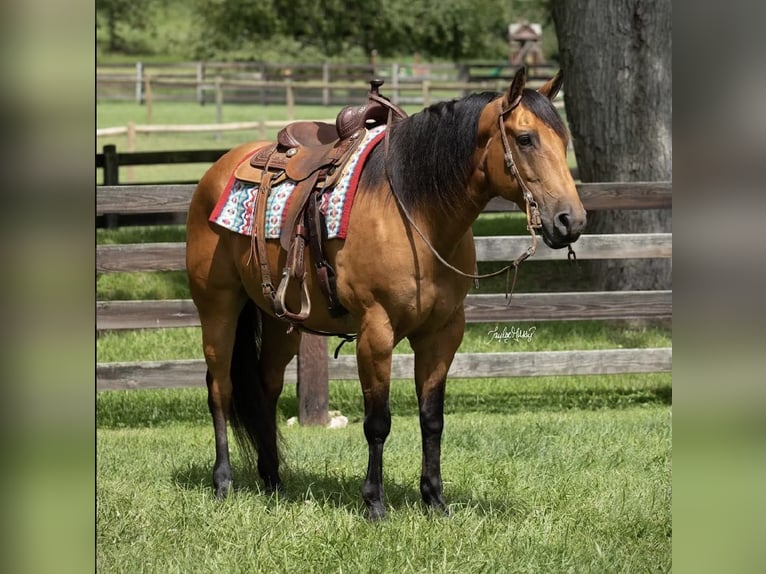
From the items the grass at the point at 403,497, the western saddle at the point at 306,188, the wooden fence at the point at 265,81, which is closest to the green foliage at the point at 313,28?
the wooden fence at the point at 265,81

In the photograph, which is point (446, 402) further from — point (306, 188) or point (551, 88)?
point (551, 88)

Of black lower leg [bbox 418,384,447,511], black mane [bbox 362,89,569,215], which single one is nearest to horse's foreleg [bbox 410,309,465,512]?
black lower leg [bbox 418,384,447,511]

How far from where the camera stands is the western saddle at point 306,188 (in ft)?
13.8

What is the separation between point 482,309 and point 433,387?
2960mm

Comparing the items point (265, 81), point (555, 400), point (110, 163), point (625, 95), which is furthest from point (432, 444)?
point (265, 81)

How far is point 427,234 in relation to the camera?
3906mm

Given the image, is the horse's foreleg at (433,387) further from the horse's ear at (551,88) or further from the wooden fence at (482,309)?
the wooden fence at (482,309)

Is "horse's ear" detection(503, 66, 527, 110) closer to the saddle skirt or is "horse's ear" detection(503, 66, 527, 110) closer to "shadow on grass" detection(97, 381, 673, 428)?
the saddle skirt

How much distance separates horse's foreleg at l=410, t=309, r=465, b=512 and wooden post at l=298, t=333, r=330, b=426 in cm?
256

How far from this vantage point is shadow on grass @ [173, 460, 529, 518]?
437cm

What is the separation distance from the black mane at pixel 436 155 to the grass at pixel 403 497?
131 cm

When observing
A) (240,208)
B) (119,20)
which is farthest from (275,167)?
(119,20)
